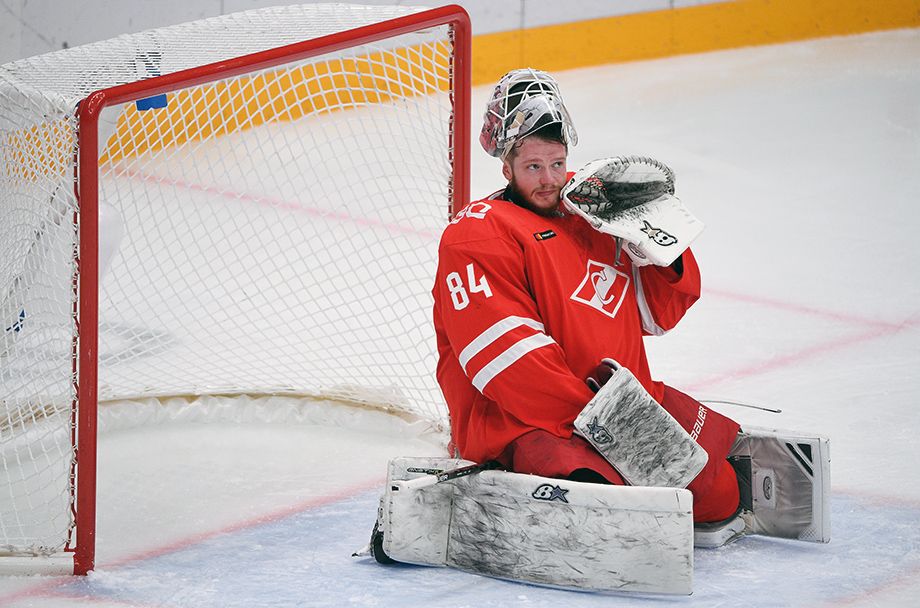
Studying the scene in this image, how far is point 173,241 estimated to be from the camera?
3.77 meters

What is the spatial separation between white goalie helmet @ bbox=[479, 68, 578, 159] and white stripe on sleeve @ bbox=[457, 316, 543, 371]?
11.8 inches

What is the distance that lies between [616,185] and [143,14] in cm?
327

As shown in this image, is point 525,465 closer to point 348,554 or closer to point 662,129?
point 348,554

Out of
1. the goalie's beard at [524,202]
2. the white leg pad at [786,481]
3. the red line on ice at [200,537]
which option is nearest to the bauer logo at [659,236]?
the goalie's beard at [524,202]

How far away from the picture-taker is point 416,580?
2102 millimetres

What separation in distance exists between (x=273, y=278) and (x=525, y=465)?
1.84 meters

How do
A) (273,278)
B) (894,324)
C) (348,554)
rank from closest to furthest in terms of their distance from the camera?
(348,554)
(894,324)
(273,278)

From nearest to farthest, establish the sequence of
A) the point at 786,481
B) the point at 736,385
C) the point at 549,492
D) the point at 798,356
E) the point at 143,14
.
→ 1. the point at 549,492
2. the point at 786,481
3. the point at 736,385
4. the point at 798,356
5. the point at 143,14

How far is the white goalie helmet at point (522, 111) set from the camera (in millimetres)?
2178

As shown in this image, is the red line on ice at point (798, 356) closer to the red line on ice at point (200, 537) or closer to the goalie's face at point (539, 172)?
the red line on ice at point (200, 537)

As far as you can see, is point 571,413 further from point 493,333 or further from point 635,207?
point 635,207

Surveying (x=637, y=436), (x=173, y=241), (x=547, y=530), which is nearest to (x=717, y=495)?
(x=637, y=436)

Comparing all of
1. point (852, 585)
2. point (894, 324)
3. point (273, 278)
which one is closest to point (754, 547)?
point (852, 585)

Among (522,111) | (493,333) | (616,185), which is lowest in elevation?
(493,333)
